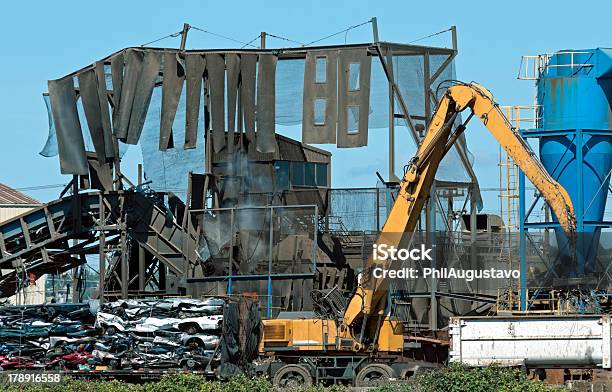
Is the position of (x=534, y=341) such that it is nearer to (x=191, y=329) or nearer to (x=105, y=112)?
(x=191, y=329)

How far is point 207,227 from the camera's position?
4238 cm

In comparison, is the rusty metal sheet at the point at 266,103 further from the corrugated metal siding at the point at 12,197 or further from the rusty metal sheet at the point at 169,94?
the corrugated metal siding at the point at 12,197

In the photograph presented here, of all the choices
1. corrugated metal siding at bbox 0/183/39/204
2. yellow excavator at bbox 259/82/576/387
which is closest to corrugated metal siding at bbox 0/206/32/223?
corrugated metal siding at bbox 0/183/39/204

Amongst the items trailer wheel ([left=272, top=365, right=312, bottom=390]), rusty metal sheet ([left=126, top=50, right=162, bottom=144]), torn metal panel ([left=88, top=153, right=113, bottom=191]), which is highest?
rusty metal sheet ([left=126, top=50, right=162, bottom=144])

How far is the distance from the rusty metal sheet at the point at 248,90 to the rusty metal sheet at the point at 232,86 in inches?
7.8

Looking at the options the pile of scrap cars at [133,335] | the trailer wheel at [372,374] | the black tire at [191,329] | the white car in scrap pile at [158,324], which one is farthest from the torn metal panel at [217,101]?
the trailer wheel at [372,374]

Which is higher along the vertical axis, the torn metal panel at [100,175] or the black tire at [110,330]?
the torn metal panel at [100,175]

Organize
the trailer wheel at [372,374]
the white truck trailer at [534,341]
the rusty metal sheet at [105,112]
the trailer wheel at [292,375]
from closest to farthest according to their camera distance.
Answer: the white truck trailer at [534,341], the trailer wheel at [372,374], the trailer wheel at [292,375], the rusty metal sheet at [105,112]

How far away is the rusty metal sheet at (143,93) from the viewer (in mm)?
42531

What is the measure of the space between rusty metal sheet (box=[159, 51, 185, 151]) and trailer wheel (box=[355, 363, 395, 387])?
15.1 metres

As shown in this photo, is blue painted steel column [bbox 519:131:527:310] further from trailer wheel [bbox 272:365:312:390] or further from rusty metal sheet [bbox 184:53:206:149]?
rusty metal sheet [bbox 184:53:206:149]

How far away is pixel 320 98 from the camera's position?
135 ft

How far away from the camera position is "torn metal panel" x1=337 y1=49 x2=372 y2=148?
40219mm

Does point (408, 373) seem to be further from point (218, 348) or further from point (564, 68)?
point (564, 68)
